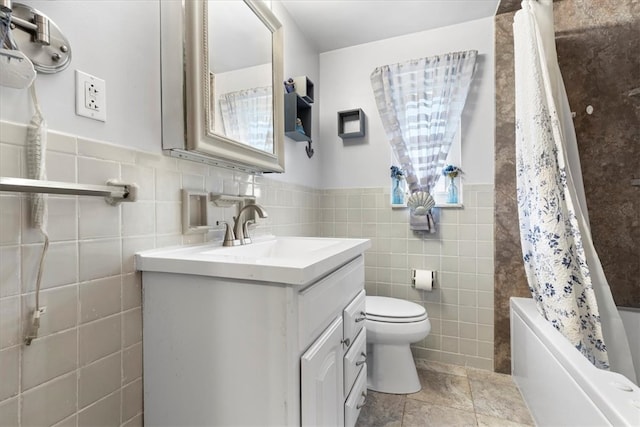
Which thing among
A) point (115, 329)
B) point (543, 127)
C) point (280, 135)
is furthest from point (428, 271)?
point (115, 329)

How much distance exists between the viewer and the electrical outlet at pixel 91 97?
71cm

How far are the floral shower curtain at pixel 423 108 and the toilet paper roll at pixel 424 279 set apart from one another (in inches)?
11.5

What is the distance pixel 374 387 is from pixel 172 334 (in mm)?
1260

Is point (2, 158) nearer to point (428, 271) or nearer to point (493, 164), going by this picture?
point (428, 271)

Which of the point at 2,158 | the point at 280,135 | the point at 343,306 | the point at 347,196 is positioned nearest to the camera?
the point at 2,158

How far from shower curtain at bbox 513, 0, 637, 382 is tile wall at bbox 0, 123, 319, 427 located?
148cm

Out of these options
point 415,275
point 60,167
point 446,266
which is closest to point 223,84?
point 60,167

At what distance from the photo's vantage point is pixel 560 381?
43.0 inches

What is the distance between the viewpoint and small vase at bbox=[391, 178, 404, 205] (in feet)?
6.70

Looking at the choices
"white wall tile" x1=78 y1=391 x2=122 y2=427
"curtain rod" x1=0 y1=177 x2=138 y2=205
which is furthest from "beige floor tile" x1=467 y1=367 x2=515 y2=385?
"curtain rod" x1=0 y1=177 x2=138 y2=205

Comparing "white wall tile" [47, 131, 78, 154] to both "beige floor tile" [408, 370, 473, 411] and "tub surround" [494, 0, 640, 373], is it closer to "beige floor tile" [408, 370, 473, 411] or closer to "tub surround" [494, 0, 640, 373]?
"beige floor tile" [408, 370, 473, 411]

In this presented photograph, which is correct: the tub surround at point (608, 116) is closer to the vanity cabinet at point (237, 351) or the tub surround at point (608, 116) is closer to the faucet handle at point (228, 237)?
the vanity cabinet at point (237, 351)

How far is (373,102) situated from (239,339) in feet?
6.19

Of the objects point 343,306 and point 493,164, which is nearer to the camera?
point 343,306
